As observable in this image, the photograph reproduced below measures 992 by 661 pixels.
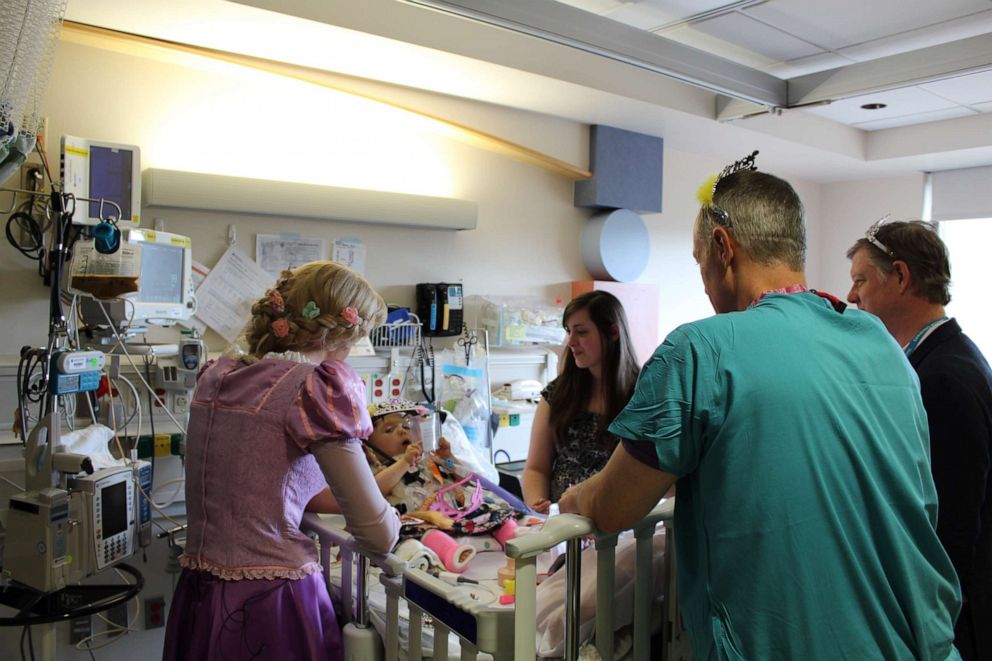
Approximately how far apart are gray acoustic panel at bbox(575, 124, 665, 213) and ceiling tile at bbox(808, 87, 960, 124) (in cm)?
93

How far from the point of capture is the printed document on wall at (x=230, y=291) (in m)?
3.06

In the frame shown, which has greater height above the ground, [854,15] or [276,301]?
[854,15]

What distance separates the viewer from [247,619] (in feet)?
5.44

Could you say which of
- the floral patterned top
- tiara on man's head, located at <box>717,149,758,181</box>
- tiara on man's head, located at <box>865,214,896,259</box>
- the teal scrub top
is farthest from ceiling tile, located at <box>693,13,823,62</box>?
the teal scrub top

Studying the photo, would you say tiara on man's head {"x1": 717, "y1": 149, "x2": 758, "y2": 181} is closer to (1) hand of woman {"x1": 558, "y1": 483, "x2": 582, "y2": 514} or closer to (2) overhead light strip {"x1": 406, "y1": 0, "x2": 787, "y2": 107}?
(1) hand of woman {"x1": 558, "y1": 483, "x2": 582, "y2": 514}

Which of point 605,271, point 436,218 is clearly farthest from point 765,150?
point 436,218

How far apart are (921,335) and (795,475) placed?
110 centimetres

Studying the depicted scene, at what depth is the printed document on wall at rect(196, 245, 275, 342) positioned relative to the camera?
3064mm

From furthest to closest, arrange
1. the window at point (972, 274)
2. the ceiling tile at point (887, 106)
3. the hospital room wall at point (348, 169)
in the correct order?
the window at point (972, 274) < the ceiling tile at point (887, 106) < the hospital room wall at point (348, 169)

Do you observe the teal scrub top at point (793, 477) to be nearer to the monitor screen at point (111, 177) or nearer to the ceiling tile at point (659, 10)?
the monitor screen at point (111, 177)

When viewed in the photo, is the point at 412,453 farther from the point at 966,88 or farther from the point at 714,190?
the point at 966,88

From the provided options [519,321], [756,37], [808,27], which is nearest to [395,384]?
[519,321]

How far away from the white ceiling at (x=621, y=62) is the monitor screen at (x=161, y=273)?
2.62 ft

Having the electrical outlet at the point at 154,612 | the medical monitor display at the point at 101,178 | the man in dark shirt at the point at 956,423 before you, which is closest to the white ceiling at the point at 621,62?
the medical monitor display at the point at 101,178
